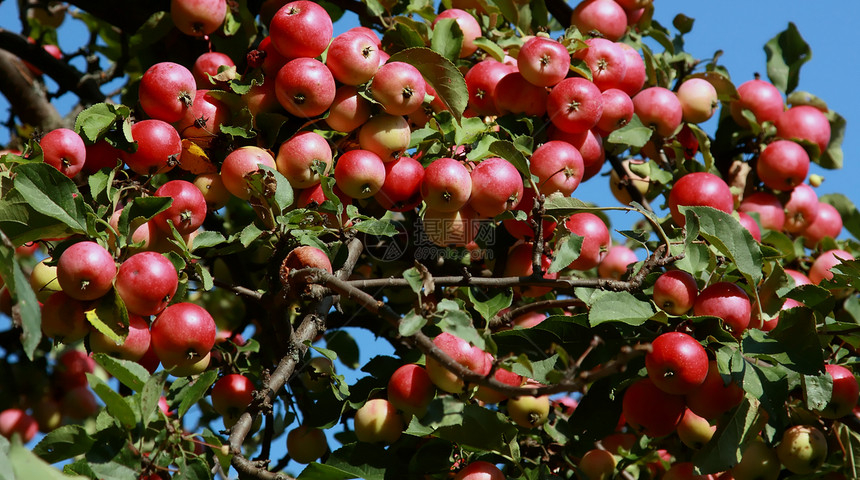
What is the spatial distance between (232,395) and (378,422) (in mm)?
426

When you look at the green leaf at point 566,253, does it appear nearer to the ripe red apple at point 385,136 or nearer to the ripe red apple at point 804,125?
the ripe red apple at point 385,136

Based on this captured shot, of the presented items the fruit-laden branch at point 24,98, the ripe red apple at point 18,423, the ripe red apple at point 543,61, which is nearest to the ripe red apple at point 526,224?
the ripe red apple at point 543,61

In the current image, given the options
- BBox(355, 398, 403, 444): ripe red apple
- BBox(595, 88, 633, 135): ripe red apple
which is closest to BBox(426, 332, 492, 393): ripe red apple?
BBox(355, 398, 403, 444): ripe red apple

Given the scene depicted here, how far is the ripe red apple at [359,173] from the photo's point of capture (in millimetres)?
1981

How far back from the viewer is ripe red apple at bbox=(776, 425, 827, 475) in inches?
75.7

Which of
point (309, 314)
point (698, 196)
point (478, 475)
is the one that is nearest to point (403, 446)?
point (478, 475)

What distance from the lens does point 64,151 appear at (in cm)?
194

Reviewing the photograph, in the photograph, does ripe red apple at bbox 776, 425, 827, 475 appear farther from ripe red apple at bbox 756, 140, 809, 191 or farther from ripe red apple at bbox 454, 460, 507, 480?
ripe red apple at bbox 756, 140, 809, 191

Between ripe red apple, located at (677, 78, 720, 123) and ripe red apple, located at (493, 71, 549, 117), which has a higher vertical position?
ripe red apple, located at (677, 78, 720, 123)

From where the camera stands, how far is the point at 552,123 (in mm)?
2352

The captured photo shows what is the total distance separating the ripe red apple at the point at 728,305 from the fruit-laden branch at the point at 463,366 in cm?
31

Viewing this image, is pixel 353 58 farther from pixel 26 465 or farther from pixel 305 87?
pixel 26 465

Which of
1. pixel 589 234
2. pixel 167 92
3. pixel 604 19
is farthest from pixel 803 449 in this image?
pixel 167 92

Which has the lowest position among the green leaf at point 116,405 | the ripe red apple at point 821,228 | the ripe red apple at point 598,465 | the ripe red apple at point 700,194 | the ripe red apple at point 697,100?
the ripe red apple at point 598,465
